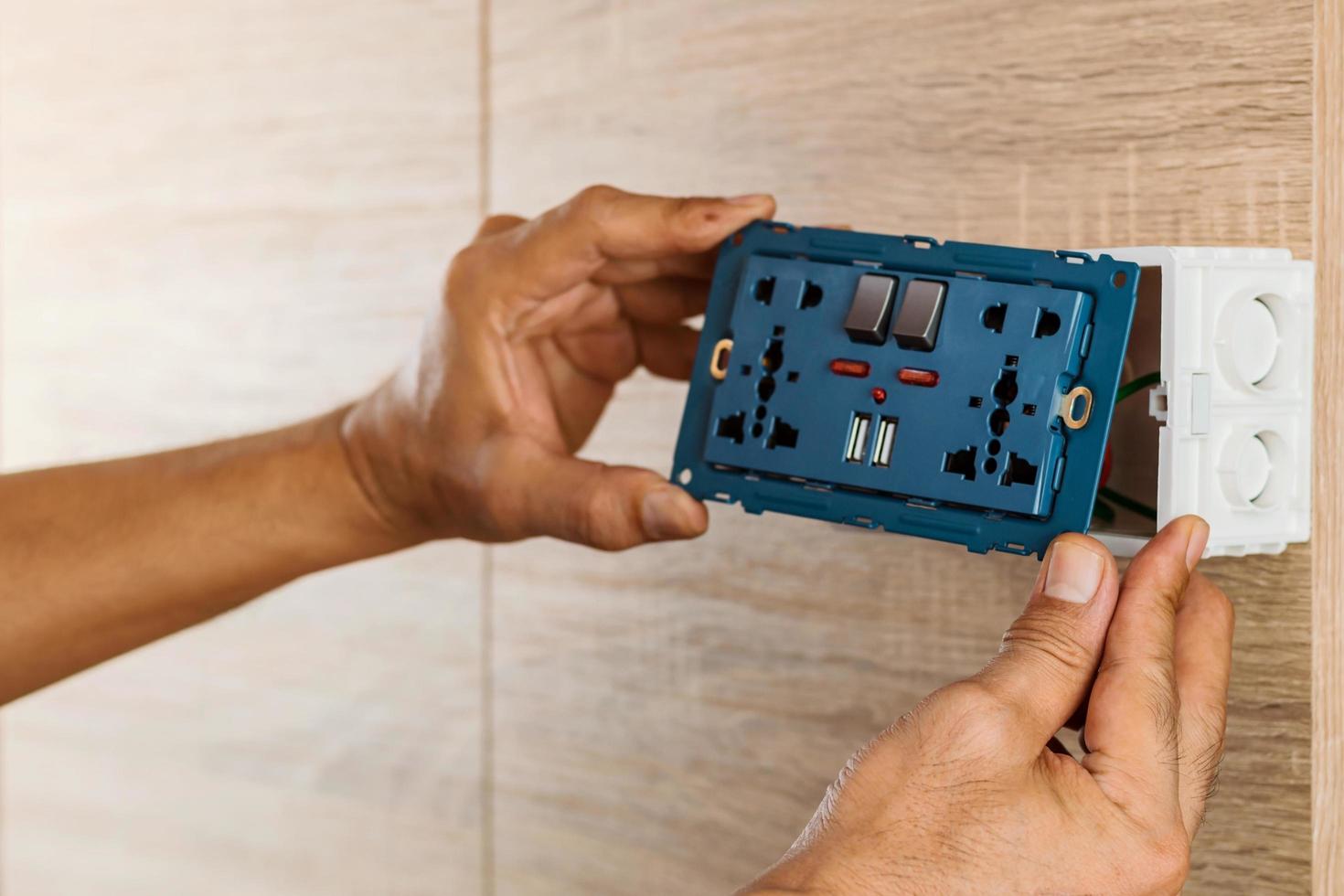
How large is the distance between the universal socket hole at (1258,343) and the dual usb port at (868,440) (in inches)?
5.7

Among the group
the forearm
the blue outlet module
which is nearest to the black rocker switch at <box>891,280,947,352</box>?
the blue outlet module

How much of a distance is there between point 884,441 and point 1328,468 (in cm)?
22

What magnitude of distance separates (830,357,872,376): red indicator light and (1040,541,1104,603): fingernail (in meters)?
0.13

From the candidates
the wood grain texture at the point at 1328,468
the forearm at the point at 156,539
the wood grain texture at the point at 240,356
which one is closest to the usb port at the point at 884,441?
the wood grain texture at the point at 1328,468

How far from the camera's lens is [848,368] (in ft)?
1.94

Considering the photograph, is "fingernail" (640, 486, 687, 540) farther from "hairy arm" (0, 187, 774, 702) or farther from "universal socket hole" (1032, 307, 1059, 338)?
"universal socket hole" (1032, 307, 1059, 338)

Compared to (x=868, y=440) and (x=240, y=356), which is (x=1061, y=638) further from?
(x=240, y=356)

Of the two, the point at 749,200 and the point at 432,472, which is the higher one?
the point at 749,200

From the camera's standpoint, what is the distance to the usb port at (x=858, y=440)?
58 cm

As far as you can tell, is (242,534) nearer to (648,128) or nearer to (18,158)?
(648,128)

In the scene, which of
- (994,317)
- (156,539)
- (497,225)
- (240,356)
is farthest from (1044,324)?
(240,356)

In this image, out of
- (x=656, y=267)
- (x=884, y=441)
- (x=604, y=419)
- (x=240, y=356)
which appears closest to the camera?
(x=884, y=441)

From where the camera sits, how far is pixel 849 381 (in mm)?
590

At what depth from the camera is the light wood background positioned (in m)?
0.62
